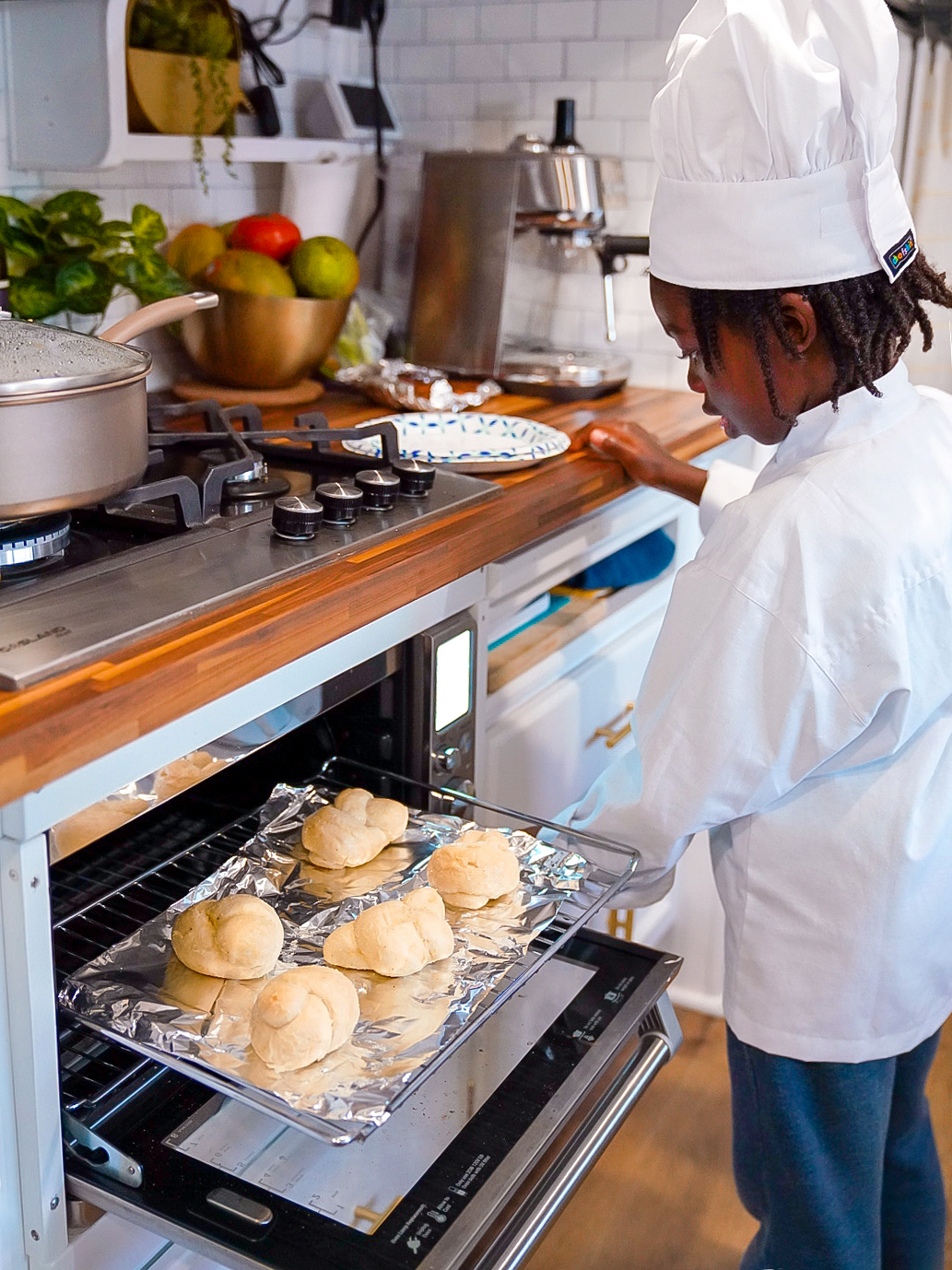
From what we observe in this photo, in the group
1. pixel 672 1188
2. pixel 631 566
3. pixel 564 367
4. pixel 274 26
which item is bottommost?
pixel 672 1188

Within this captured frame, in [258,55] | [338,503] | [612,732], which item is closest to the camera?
[338,503]

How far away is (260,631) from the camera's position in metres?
0.93

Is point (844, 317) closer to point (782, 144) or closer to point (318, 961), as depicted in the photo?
point (782, 144)

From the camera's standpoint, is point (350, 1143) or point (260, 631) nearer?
point (350, 1143)

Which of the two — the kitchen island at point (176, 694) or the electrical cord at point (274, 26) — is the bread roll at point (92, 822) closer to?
the kitchen island at point (176, 694)

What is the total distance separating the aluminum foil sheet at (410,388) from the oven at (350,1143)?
597 mm

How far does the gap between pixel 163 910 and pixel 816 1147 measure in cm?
63

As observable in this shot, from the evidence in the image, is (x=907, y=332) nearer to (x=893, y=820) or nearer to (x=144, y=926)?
(x=893, y=820)

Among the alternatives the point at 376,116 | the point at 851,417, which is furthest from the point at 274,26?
the point at 851,417

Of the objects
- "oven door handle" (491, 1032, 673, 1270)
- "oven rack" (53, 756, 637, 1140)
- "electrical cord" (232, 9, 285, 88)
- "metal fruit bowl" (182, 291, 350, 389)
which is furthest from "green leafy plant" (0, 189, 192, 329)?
"oven door handle" (491, 1032, 673, 1270)

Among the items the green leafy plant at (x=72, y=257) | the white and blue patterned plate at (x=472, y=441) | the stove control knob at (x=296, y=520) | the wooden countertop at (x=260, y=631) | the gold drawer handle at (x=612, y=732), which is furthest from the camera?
the gold drawer handle at (x=612, y=732)

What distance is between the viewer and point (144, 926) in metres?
1.00

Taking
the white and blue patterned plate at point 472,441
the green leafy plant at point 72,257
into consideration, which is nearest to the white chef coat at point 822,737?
the white and blue patterned plate at point 472,441

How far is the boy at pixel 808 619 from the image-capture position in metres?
1.00
